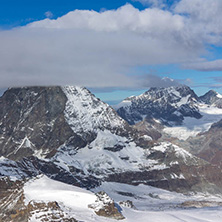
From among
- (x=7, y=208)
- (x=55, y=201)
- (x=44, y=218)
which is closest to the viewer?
(x=44, y=218)

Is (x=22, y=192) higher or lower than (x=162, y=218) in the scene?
higher

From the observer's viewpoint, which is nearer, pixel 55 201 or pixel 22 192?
pixel 55 201

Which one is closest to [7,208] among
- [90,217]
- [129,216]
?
[90,217]

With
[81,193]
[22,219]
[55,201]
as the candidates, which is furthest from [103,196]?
[22,219]

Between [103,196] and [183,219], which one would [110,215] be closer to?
[103,196]

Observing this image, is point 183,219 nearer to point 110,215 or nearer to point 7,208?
point 110,215

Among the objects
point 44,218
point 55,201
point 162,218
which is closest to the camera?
point 44,218

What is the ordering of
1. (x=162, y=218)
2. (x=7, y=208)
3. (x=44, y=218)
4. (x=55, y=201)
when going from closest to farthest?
1. (x=44, y=218)
2. (x=55, y=201)
3. (x=7, y=208)
4. (x=162, y=218)

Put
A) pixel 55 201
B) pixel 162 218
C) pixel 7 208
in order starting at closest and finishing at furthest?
pixel 55 201
pixel 7 208
pixel 162 218

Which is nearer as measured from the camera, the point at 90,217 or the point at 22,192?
the point at 90,217
